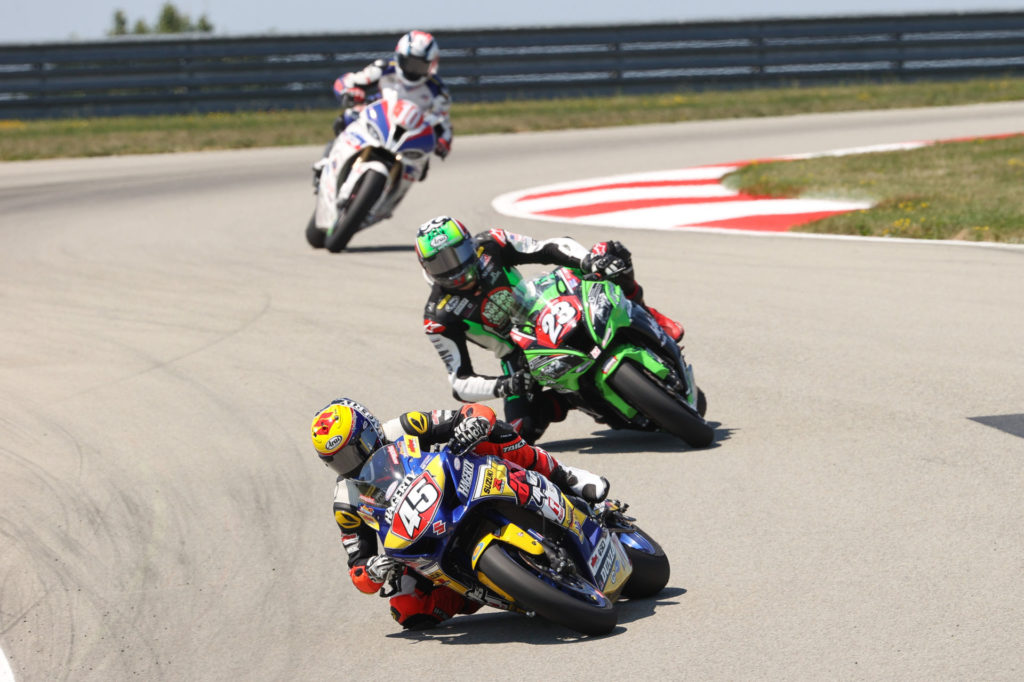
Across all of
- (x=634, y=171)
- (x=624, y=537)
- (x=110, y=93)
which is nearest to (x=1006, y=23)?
(x=634, y=171)

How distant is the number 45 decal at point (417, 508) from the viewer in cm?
492

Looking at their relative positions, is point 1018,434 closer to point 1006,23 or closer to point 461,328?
point 461,328

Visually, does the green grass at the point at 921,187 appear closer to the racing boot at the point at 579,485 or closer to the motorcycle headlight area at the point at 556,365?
the motorcycle headlight area at the point at 556,365

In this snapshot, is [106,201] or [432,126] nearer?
[432,126]

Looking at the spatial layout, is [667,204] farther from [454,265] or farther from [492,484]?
[492,484]

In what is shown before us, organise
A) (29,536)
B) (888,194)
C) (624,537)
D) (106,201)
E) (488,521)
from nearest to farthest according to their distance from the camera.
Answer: (488,521), (624,537), (29,536), (888,194), (106,201)

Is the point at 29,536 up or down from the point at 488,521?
down

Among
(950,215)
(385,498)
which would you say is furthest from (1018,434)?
(950,215)

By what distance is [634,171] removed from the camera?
19109 millimetres

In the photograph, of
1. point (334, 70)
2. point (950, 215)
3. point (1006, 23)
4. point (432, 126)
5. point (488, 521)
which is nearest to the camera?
point (488, 521)

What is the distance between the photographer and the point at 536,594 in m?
4.83

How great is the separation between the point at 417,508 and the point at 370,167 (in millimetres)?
9479

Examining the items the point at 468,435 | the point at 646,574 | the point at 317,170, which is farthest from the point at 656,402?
the point at 317,170

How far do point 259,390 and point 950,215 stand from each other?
7.34 meters
